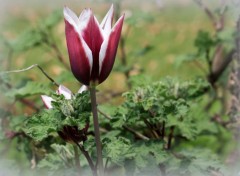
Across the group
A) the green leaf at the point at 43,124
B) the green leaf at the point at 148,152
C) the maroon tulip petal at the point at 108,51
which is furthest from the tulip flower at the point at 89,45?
the green leaf at the point at 148,152

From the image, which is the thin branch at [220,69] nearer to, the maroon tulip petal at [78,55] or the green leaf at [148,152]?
the green leaf at [148,152]

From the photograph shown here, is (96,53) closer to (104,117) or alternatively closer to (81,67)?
(81,67)

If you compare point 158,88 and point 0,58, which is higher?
point 0,58

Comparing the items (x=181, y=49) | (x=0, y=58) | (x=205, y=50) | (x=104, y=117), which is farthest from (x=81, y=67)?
(x=181, y=49)

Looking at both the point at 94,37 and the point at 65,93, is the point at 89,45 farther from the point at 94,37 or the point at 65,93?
the point at 65,93

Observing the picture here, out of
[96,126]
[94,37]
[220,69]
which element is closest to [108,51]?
[94,37]

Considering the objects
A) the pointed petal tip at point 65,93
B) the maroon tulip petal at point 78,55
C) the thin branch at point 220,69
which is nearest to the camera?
the maroon tulip petal at point 78,55

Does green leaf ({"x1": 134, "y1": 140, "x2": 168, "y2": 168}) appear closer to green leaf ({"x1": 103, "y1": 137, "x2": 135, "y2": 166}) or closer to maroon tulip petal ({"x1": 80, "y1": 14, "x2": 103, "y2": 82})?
green leaf ({"x1": 103, "y1": 137, "x2": 135, "y2": 166})

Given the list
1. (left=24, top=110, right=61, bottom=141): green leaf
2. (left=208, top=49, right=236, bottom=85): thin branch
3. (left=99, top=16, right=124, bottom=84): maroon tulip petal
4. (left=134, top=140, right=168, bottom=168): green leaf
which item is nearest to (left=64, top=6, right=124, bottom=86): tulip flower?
(left=99, top=16, right=124, bottom=84): maroon tulip petal
